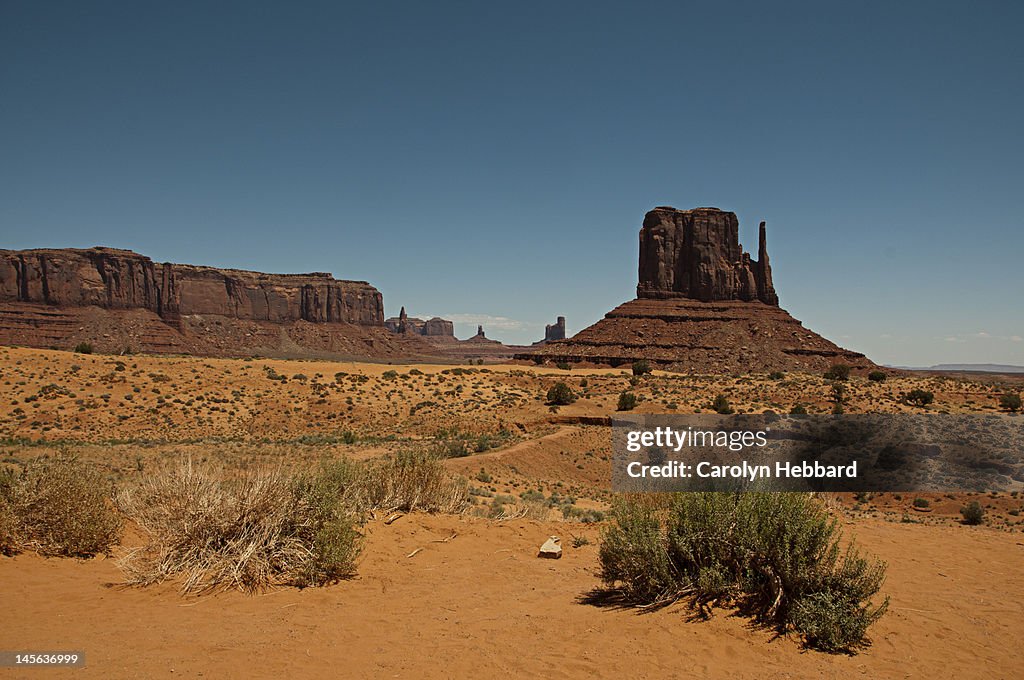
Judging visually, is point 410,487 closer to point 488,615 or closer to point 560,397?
point 488,615

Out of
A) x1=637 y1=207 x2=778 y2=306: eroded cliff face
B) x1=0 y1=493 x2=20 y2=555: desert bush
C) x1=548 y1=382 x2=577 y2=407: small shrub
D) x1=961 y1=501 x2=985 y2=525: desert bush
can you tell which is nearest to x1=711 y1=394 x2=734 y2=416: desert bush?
x1=548 y1=382 x2=577 y2=407: small shrub

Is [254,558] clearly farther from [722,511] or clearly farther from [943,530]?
[943,530]

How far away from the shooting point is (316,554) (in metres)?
Result: 7.59

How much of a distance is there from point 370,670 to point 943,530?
1326 cm

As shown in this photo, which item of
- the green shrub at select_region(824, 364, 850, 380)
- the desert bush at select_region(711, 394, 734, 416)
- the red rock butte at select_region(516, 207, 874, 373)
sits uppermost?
the red rock butte at select_region(516, 207, 874, 373)

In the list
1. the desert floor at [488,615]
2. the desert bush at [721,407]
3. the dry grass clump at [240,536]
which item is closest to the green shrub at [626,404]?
the desert bush at [721,407]

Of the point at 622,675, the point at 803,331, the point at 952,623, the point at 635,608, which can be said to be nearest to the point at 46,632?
the point at 622,675

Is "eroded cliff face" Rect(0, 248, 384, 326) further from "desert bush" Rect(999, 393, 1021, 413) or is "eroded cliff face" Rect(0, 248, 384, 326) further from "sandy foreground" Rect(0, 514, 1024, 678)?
"sandy foreground" Rect(0, 514, 1024, 678)

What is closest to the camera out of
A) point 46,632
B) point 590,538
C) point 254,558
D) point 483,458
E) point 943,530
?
point 46,632

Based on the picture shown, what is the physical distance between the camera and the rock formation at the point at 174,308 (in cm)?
10969

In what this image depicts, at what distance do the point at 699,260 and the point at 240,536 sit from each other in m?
91.7

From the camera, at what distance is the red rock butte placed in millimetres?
70500

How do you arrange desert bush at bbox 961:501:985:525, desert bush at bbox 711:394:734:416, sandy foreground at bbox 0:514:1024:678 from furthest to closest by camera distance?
desert bush at bbox 711:394:734:416 → desert bush at bbox 961:501:985:525 → sandy foreground at bbox 0:514:1024:678

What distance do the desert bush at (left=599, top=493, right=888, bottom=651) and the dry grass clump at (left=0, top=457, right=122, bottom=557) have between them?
6.63 m
